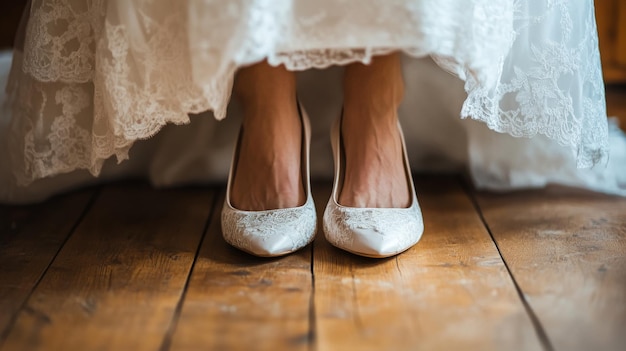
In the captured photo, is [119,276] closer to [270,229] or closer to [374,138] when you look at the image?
[270,229]

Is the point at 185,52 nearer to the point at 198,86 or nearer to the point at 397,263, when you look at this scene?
the point at 198,86

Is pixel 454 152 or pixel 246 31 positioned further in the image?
pixel 454 152

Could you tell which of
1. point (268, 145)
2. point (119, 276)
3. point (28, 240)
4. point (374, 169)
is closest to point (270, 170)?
point (268, 145)

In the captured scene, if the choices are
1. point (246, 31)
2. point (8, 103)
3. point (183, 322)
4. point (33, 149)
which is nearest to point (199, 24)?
point (246, 31)

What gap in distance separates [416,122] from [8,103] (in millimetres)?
690

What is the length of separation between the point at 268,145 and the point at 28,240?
1.24ft

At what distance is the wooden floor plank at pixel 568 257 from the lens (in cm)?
74

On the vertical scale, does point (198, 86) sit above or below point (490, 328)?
above

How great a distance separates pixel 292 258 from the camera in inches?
36.9

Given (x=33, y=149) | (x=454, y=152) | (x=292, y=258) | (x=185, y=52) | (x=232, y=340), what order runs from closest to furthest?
(x=232, y=340) → (x=185, y=52) → (x=292, y=258) → (x=33, y=149) → (x=454, y=152)

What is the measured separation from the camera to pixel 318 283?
2.82 feet
